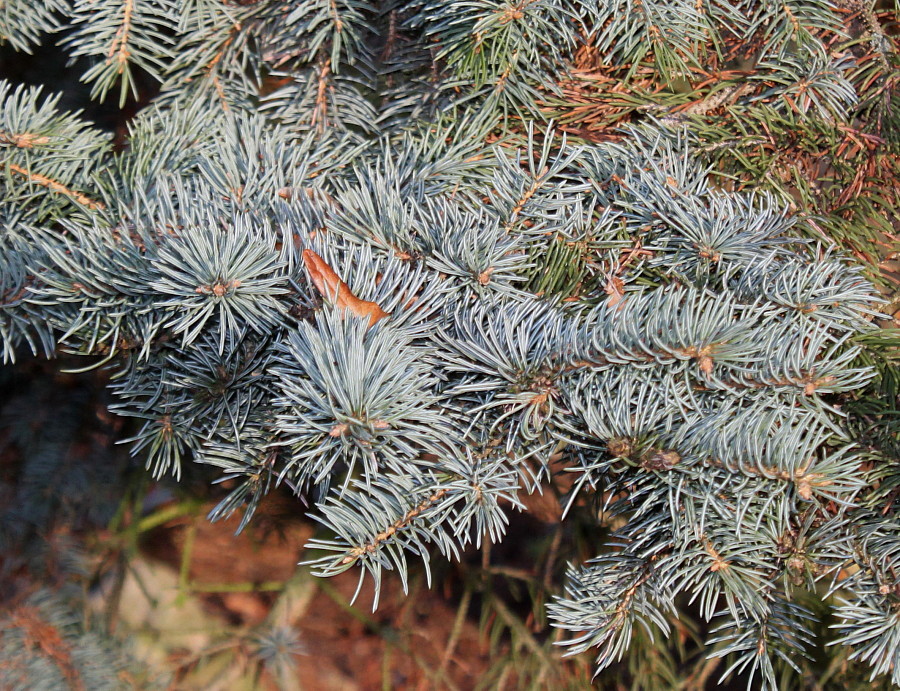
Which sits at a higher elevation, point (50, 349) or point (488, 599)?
point (50, 349)

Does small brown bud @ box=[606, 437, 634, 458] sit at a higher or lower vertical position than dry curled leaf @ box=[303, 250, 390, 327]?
lower

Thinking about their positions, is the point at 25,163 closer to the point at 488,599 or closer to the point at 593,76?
the point at 593,76

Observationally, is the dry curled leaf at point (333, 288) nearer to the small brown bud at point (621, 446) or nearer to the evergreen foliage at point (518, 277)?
the evergreen foliage at point (518, 277)

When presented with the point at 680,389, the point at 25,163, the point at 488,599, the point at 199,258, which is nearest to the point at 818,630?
the point at 488,599

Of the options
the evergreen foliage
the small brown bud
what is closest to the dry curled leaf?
the evergreen foliage

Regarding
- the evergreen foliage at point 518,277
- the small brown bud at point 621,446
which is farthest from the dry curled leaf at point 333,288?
the small brown bud at point 621,446

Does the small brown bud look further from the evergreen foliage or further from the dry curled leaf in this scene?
the dry curled leaf
